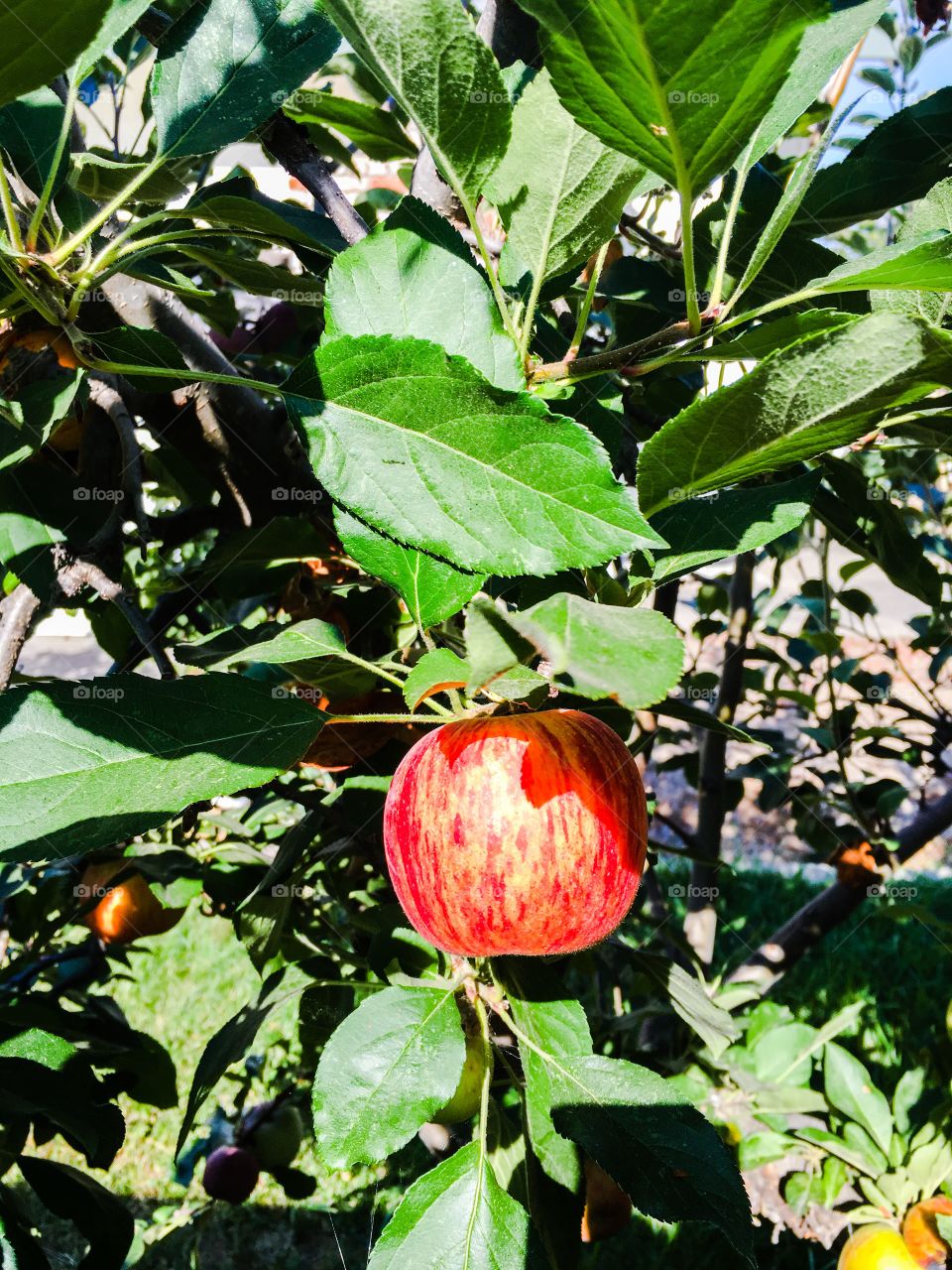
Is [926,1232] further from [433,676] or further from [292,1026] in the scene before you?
[292,1026]

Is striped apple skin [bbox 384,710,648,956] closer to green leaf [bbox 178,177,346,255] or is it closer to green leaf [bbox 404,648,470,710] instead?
green leaf [bbox 404,648,470,710]

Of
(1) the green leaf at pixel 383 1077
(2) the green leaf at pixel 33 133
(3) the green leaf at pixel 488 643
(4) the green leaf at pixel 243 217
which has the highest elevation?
(2) the green leaf at pixel 33 133

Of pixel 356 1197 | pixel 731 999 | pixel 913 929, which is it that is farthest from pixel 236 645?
pixel 913 929

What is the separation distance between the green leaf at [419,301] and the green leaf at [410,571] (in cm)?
11

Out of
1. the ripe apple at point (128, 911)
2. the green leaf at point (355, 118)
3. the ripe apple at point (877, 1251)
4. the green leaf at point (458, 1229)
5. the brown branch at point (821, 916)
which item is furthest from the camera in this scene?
the brown branch at point (821, 916)

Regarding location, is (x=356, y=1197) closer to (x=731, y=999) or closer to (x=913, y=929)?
(x=731, y=999)

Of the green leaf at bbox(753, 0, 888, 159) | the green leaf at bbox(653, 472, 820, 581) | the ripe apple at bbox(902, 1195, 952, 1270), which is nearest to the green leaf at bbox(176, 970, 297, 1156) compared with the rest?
the green leaf at bbox(653, 472, 820, 581)

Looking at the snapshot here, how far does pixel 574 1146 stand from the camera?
31.0 inches

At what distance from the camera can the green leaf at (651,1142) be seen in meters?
0.63

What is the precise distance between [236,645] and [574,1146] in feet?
1.69

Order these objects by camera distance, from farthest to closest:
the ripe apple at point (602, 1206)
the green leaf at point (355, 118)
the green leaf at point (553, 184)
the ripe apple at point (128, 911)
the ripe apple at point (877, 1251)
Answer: the ripe apple at point (128, 911) < the ripe apple at point (877, 1251) < the ripe apple at point (602, 1206) < the green leaf at point (355, 118) < the green leaf at point (553, 184)

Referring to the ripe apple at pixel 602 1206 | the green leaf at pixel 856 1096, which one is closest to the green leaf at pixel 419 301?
the ripe apple at pixel 602 1206

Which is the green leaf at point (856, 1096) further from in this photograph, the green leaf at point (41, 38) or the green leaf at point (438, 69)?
the green leaf at point (41, 38)

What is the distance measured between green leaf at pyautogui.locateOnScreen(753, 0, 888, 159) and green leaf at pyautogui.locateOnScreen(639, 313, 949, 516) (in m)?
0.19
